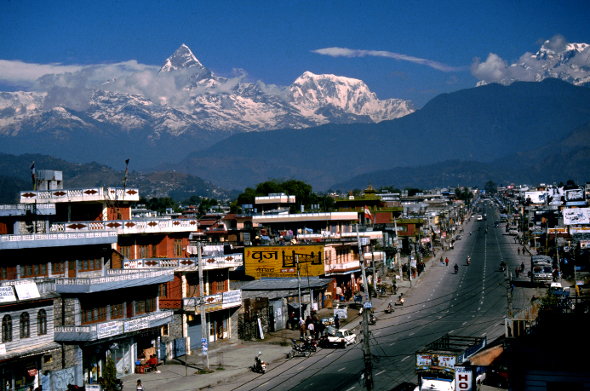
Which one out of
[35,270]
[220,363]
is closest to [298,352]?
[220,363]

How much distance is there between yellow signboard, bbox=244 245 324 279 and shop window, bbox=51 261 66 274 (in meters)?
30.4

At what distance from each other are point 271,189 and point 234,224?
5520 cm

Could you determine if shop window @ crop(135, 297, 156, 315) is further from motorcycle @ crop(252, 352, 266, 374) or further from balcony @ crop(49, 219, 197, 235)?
motorcycle @ crop(252, 352, 266, 374)

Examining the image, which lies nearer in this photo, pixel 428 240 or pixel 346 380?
pixel 346 380

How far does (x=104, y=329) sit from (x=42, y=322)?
321cm

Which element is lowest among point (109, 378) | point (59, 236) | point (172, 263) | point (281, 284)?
point (109, 378)

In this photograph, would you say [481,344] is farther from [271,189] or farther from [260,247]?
[271,189]

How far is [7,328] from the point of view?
30625 millimetres

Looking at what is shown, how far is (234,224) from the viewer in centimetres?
10381

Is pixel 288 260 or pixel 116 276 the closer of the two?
pixel 116 276

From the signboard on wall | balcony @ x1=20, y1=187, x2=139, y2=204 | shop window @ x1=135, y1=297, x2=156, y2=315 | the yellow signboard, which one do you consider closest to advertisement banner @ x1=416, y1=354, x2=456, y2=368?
shop window @ x1=135, y1=297, x2=156, y2=315

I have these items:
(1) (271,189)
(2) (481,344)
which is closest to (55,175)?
(2) (481,344)

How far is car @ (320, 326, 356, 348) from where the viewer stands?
141 ft

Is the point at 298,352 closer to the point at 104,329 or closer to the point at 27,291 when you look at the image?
the point at 104,329
